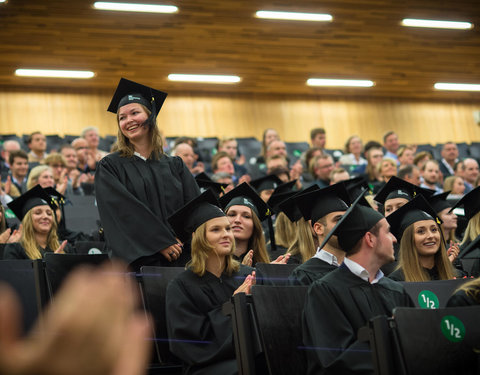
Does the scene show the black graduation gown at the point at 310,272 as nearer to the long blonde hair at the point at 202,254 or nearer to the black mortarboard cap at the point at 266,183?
the long blonde hair at the point at 202,254

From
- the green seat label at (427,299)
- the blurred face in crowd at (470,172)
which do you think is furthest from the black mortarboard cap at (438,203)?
the blurred face in crowd at (470,172)

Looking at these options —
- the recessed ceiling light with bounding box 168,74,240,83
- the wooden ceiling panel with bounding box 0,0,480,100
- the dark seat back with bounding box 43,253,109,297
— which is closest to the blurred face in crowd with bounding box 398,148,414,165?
the wooden ceiling panel with bounding box 0,0,480,100

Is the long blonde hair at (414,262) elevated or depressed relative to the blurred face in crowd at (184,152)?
depressed

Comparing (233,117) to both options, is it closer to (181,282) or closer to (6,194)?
(6,194)

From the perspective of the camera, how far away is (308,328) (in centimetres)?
321

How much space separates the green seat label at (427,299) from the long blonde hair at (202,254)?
1.04 m

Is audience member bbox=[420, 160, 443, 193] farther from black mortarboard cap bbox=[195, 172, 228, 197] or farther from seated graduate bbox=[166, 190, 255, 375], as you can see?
seated graduate bbox=[166, 190, 255, 375]

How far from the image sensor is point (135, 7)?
1020 cm

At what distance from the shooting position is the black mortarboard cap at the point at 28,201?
20.4ft

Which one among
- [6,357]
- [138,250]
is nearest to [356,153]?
[138,250]

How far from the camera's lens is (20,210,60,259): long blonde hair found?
5824 millimetres

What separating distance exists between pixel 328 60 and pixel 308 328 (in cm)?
1056

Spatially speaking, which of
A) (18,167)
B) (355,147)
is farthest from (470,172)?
(18,167)

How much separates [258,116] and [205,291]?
12.4 meters
